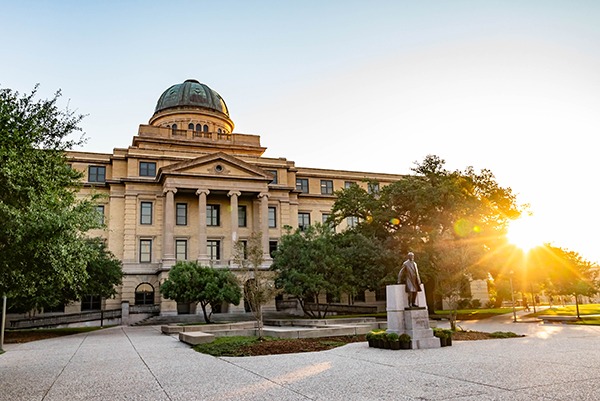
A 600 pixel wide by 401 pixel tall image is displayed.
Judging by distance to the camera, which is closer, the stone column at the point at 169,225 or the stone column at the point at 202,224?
the stone column at the point at 169,225

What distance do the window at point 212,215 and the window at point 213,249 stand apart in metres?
1.95

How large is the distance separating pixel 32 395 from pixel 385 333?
10.9m

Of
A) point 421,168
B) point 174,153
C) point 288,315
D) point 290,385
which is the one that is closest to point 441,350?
point 290,385

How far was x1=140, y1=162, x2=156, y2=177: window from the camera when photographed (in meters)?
52.3

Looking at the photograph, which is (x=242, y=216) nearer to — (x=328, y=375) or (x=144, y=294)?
(x=144, y=294)

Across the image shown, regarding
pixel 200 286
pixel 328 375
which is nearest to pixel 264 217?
pixel 200 286

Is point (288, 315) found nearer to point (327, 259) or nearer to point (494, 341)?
point (327, 259)

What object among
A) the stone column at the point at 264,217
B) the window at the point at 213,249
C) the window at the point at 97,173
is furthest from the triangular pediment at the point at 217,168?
the window at the point at 97,173

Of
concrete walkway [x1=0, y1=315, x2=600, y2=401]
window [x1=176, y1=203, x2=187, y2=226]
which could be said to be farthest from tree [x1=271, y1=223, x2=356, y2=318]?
concrete walkway [x1=0, y1=315, x2=600, y2=401]

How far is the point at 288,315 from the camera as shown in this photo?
4556 cm

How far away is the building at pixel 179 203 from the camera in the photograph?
48.5 m

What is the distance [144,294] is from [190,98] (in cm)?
2916

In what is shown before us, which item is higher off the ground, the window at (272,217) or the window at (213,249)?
the window at (272,217)

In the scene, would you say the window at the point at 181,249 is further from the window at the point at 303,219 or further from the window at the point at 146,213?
the window at the point at 303,219
